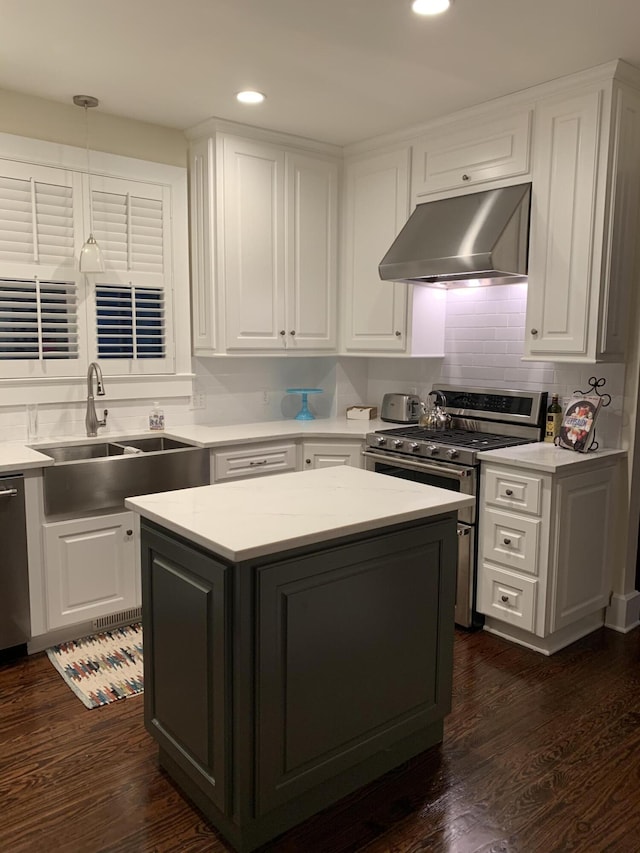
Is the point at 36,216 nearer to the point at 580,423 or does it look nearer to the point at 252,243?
the point at 252,243

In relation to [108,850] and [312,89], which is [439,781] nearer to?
[108,850]

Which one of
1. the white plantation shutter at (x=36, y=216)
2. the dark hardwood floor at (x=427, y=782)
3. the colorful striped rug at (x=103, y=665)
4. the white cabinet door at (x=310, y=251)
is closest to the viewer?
the dark hardwood floor at (x=427, y=782)

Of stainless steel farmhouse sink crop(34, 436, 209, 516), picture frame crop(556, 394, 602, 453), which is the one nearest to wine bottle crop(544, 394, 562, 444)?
picture frame crop(556, 394, 602, 453)

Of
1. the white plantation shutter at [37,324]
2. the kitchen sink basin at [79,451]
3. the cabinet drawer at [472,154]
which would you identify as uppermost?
the cabinet drawer at [472,154]

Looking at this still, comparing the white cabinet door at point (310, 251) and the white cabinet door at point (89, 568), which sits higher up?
the white cabinet door at point (310, 251)

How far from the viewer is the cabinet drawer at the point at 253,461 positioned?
142 inches

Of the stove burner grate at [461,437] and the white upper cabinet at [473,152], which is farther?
the stove burner grate at [461,437]

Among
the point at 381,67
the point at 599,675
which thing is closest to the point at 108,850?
the point at 599,675

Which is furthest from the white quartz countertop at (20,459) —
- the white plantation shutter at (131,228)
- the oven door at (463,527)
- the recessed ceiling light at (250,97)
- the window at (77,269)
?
the recessed ceiling light at (250,97)

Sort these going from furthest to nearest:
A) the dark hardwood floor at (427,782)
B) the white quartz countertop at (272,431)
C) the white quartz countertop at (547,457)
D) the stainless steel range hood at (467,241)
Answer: the white quartz countertop at (272,431)
the stainless steel range hood at (467,241)
the white quartz countertop at (547,457)
the dark hardwood floor at (427,782)

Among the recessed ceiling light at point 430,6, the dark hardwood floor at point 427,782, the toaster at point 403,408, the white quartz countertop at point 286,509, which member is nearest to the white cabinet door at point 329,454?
the toaster at point 403,408

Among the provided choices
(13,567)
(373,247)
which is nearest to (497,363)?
(373,247)

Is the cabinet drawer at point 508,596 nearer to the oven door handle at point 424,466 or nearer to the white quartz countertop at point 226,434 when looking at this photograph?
the oven door handle at point 424,466

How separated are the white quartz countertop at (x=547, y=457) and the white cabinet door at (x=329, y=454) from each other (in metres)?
0.91
